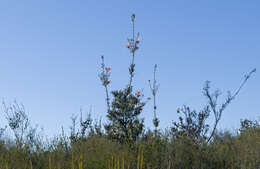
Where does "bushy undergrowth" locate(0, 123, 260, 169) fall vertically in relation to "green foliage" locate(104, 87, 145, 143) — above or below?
below

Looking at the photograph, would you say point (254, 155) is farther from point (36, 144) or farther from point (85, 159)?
point (36, 144)

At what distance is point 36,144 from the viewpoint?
7441mm

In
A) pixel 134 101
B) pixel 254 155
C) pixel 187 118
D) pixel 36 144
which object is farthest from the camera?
pixel 134 101

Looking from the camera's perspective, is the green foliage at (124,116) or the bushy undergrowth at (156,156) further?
the green foliage at (124,116)

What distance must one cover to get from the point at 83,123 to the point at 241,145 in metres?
4.87

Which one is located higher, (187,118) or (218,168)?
(187,118)

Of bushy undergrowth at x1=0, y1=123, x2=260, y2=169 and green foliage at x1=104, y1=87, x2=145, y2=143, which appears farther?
green foliage at x1=104, y1=87, x2=145, y2=143

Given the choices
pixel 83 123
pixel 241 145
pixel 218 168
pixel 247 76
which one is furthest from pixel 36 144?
pixel 247 76

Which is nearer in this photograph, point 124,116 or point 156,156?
point 156,156

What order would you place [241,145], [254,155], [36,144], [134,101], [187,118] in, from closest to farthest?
[254,155] → [241,145] → [36,144] → [187,118] → [134,101]

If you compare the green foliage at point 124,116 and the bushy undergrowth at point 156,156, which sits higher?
the green foliage at point 124,116

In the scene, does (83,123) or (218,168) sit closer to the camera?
(218,168)

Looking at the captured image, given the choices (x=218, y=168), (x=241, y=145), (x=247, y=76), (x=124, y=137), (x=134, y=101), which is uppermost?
(x=247, y=76)

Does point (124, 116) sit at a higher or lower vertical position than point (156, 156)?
higher
